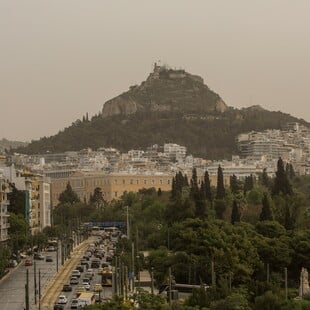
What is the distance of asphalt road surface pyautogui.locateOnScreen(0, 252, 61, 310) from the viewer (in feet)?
188

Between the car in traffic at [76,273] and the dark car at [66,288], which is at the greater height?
the car in traffic at [76,273]

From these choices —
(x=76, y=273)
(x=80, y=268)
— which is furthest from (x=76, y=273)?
(x=80, y=268)

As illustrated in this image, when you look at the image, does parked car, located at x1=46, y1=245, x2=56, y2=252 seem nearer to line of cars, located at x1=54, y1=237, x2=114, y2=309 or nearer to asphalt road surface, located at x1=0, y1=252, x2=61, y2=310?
line of cars, located at x1=54, y1=237, x2=114, y2=309

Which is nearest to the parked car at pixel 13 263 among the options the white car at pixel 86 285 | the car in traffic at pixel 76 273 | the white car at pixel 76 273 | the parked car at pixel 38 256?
the parked car at pixel 38 256

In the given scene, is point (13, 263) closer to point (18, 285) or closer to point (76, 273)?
point (76, 273)

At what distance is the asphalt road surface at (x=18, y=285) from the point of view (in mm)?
57419

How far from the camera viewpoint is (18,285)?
6656cm

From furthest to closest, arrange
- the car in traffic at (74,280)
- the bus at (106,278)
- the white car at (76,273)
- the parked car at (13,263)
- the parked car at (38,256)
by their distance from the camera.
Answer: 1. the parked car at (38,256)
2. the parked car at (13,263)
3. the white car at (76,273)
4. the car in traffic at (74,280)
5. the bus at (106,278)

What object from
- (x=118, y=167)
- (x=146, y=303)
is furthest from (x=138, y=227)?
(x=118, y=167)

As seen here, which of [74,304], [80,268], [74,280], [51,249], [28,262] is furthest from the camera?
[51,249]

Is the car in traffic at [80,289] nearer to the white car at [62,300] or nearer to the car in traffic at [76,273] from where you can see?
the white car at [62,300]

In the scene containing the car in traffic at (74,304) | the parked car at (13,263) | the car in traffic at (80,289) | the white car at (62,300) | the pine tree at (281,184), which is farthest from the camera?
the pine tree at (281,184)

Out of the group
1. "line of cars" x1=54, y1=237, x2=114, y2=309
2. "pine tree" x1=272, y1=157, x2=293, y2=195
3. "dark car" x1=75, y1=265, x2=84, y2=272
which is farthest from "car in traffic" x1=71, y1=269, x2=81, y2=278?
"pine tree" x1=272, y1=157, x2=293, y2=195

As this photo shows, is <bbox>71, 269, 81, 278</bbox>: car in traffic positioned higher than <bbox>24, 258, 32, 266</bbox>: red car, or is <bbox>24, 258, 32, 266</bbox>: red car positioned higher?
<bbox>24, 258, 32, 266</bbox>: red car
